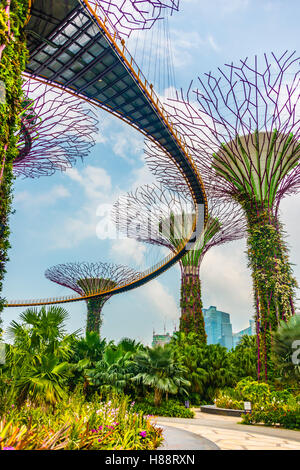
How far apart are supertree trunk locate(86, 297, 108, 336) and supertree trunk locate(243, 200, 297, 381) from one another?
2355cm

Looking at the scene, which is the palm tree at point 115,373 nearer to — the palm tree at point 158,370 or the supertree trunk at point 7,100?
the palm tree at point 158,370

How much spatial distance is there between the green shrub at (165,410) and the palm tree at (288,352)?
14.2 feet

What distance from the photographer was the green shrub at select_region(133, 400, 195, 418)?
11.9 m

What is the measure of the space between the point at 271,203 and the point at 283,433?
32.8 ft

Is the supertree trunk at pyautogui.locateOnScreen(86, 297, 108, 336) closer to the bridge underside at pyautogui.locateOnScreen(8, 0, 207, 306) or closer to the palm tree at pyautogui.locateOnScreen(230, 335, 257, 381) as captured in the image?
the palm tree at pyautogui.locateOnScreen(230, 335, 257, 381)

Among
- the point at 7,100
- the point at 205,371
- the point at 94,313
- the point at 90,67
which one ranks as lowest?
the point at 205,371

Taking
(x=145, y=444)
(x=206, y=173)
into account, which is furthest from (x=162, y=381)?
(x=206, y=173)

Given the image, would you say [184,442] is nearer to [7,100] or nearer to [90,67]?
[7,100]

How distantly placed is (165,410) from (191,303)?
1360 centimetres

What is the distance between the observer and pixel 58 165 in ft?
59.8

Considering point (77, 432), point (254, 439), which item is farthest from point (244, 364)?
point (77, 432)

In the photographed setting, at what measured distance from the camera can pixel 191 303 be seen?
83.7ft

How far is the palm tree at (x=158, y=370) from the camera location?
40.3ft

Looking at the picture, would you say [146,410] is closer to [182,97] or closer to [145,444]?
[145,444]
